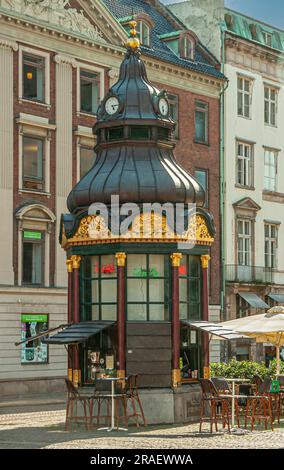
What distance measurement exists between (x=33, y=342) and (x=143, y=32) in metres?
16.8

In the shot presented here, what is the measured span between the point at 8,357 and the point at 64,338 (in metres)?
17.2

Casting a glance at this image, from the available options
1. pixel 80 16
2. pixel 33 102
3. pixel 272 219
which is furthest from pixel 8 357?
pixel 272 219

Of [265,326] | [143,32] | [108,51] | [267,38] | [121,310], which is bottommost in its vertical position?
[265,326]

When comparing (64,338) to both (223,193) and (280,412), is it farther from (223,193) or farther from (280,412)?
(223,193)

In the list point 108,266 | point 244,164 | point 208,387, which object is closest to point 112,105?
point 108,266

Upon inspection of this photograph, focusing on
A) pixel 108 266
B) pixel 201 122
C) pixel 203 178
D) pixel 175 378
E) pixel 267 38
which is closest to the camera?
pixel 175 378

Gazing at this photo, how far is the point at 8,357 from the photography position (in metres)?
42.6

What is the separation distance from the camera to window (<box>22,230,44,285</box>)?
1751 inches

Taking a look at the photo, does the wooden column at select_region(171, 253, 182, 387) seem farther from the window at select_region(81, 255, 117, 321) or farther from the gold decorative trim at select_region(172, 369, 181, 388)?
the window at select_region(81, 255, 117, 321)

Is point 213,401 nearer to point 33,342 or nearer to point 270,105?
point 33,342

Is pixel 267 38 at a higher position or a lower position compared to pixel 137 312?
higher

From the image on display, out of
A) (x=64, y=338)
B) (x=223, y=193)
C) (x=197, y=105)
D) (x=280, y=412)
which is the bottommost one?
(x=280, y=412)

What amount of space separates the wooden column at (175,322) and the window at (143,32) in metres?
27.3

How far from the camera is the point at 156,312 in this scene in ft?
87.7
